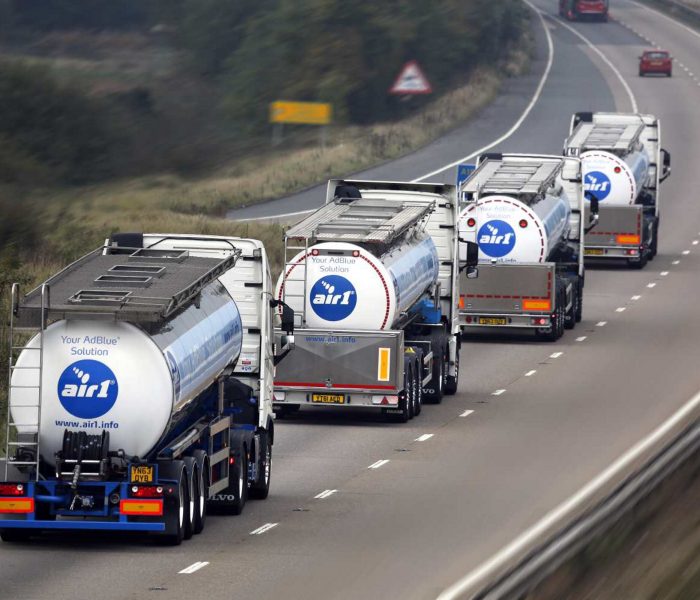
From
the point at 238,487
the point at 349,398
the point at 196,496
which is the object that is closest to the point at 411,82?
the point at 349,398

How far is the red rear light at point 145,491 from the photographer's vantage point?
17.9 m

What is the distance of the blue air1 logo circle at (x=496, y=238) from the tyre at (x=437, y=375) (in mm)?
6824

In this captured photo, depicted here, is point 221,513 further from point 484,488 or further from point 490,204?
point 490,204

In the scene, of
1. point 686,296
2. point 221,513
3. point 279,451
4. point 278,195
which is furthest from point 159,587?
point 278,195

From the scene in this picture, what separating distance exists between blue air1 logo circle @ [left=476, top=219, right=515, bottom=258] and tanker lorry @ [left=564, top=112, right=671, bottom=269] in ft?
35.9

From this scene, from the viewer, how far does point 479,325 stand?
125 ft

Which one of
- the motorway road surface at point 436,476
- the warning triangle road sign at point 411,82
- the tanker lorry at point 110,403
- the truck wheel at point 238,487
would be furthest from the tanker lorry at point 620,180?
the tanker lorry at point 110,403

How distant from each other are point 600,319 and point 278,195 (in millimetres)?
23135

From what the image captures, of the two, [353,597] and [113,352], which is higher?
[113,352]

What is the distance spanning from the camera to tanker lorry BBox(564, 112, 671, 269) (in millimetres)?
50344

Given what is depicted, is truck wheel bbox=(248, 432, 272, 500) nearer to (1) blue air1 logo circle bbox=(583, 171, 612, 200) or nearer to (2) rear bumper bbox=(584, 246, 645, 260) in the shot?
(1) blue air1 logo circle bbox=(583, 171, 612, 200)

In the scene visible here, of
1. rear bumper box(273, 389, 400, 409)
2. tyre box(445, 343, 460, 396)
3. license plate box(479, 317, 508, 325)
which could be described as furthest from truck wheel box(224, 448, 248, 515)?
license plate box(479, 317, 508, 325)

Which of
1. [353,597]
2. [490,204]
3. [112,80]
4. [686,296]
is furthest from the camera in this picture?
[112,80]

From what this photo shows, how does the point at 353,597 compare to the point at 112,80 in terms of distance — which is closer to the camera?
the point at 353,597
